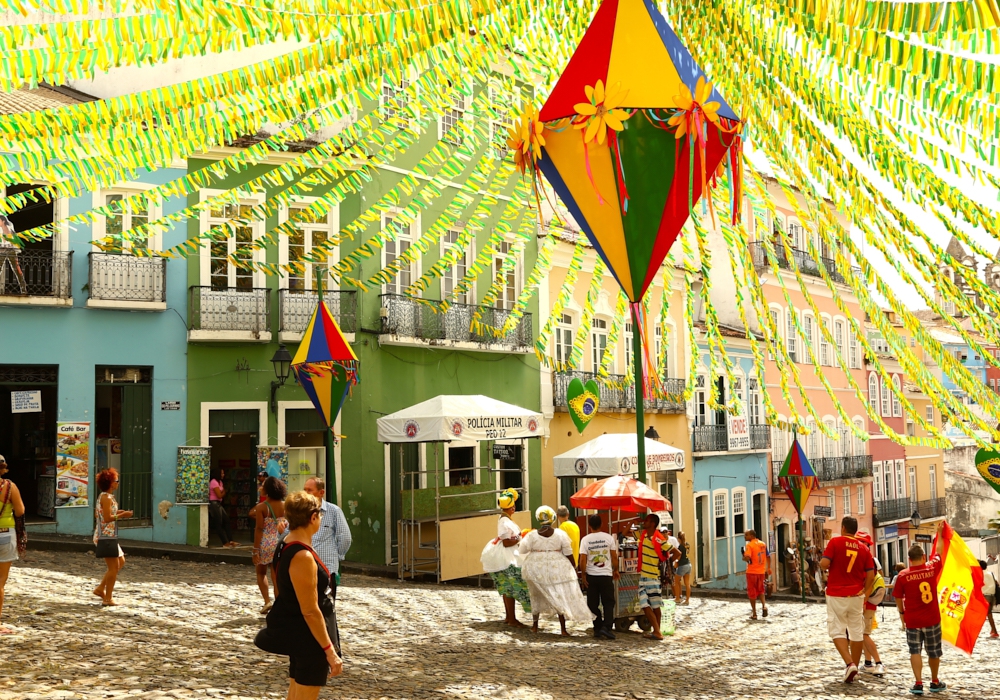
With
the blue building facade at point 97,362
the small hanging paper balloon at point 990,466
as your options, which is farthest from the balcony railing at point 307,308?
the small hanging paper balloon at point 990,466

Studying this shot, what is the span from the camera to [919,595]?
8.89 m

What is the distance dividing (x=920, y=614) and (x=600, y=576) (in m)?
3.08

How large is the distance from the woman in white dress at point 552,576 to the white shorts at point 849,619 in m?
2.58

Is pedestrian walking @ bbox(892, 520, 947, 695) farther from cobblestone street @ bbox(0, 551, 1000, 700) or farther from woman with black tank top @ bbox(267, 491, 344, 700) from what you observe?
woman with black tank top @ bbox(267, 491, 344, 700)

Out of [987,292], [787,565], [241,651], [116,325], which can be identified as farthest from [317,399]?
[787,565]

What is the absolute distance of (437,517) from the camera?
15.5 meters

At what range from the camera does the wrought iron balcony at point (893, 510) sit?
37.2m

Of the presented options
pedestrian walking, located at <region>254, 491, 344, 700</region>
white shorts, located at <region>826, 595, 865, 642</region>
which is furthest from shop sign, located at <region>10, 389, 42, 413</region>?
pedestrian walking, located at <region>254, 491, 344, 700</region>

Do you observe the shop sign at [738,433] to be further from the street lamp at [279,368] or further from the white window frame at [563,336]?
the street lamp at [279,368]

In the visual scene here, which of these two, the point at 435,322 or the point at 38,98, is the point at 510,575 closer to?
the point at 435,322

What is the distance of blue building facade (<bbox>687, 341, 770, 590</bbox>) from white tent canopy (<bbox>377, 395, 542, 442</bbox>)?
11.9 metres

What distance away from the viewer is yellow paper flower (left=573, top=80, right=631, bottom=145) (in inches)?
184

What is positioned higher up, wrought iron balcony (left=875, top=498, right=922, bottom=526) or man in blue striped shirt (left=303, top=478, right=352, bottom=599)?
man in blue striped shirt (left=303, top=478, right=352, bottom=599)

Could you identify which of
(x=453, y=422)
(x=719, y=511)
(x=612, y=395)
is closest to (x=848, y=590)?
(x=453, y=422)
